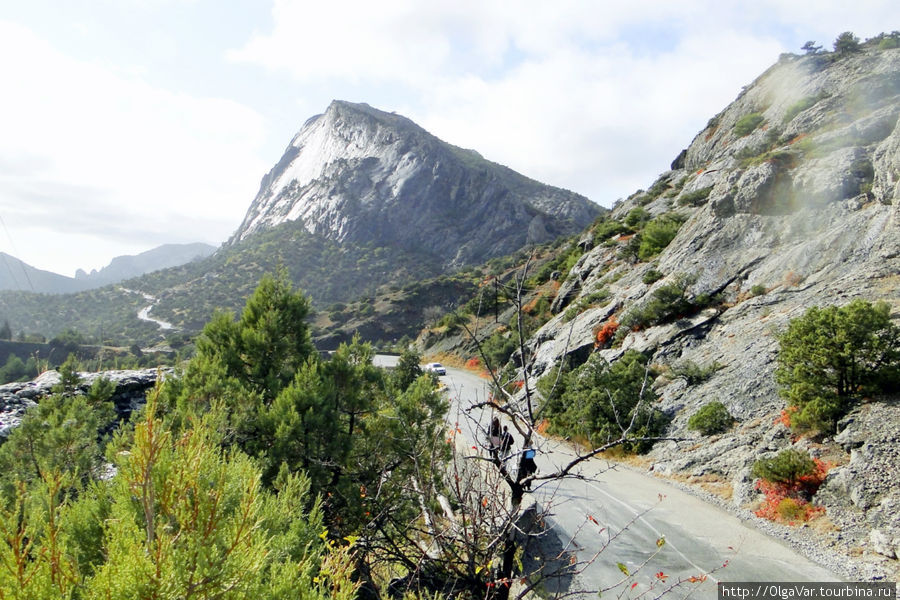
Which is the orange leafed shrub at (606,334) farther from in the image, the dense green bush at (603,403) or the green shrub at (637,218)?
the green shrub at (637,218)

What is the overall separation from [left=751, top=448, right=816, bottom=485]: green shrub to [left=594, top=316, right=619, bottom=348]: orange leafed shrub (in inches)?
503

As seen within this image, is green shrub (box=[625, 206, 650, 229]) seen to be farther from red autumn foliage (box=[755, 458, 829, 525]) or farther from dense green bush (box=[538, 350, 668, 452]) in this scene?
red autumn foliage (box=[755, 458, 829, 525])

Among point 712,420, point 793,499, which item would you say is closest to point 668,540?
point 793,499

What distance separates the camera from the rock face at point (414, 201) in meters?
112

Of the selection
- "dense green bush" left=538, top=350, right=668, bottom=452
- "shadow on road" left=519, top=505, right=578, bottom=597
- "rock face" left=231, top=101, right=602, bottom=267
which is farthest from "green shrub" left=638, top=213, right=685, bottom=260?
"rock face" left=231, top=101, right=602, bottom=267

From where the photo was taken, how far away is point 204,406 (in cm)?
816

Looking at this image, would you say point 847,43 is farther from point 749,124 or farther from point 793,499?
point 793,499

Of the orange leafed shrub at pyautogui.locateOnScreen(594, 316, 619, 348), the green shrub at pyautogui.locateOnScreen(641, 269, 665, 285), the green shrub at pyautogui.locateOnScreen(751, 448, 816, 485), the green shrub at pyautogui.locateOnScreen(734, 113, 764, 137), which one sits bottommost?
the green shrub at pyautogui.locateOnScreen(751, 448, 816, 485)

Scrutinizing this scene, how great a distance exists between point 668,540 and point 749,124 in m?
39.1

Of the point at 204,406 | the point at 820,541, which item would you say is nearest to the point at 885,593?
the point at 820,541

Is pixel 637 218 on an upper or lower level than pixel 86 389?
upper

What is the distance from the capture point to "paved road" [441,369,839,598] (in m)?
7.61

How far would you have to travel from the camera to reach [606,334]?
23.1 m

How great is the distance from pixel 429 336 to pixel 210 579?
4881 centimetres
